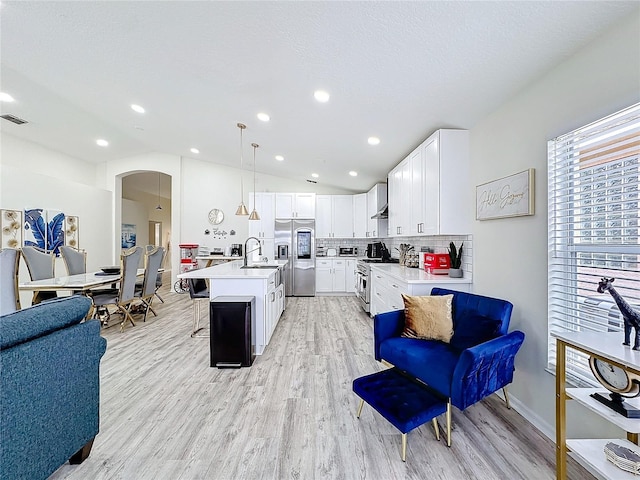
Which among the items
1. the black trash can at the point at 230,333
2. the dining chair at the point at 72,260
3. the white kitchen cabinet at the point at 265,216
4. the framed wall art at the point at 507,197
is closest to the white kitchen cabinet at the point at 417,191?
the framed wall art at the point at 507,197

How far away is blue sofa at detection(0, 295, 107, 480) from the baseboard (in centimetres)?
289

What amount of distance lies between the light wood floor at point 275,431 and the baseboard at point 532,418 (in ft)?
0.13

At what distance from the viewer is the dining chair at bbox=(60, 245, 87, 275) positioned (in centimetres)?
463

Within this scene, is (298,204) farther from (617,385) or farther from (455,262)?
(617,385)

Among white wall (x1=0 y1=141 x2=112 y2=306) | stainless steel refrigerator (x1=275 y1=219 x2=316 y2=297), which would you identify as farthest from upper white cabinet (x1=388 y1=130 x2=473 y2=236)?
white wall (x1=0 y1=141 x2=112 y2=306)

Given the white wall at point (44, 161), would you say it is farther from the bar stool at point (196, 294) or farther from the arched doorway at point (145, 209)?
the bar stool at point (196, 294)

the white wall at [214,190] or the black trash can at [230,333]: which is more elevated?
the white wall at [214,190]

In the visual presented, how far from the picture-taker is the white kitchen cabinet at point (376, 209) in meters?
5.73

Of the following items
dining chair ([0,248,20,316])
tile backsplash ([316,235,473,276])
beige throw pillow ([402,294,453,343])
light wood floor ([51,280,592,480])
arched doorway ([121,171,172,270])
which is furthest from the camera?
arched doorway ([121,171,172,270])

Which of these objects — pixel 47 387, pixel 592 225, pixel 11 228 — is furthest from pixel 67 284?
pixel 592 225

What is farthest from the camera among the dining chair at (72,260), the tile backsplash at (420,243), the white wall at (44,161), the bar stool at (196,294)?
the white wall at (44,161)

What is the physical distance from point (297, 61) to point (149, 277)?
4.21 metres

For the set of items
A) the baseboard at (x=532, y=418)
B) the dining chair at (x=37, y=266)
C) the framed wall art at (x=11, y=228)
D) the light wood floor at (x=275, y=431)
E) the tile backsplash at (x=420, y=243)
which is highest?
the framed wall art at (x=11, y=228)

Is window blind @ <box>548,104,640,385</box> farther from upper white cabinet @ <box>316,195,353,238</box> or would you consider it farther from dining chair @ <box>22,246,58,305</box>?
dining chair @ <box>22,246,58,305</box>
